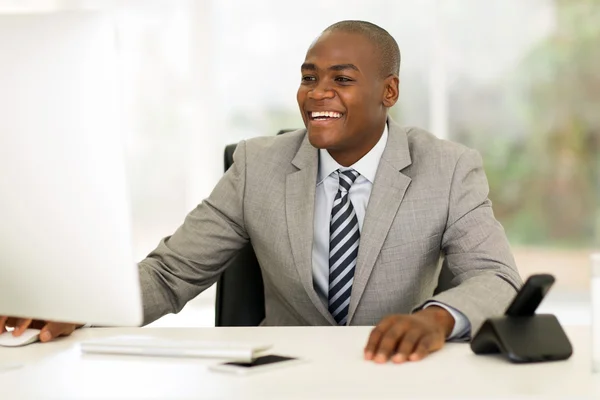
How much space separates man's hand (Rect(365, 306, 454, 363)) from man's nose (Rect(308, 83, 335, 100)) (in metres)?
0.81

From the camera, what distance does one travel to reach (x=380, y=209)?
2.22 m

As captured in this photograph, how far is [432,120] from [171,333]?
13.7ft

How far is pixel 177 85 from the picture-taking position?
18.6 ft

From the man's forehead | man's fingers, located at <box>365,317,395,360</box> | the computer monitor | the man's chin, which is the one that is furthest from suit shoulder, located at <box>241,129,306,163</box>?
the computer monitor

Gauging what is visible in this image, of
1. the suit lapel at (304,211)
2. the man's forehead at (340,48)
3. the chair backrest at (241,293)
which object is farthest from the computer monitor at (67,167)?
the man's forehead at (340,48)

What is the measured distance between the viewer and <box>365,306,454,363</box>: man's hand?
151 centimetres

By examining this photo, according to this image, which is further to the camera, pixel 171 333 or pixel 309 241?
pixel 309 241

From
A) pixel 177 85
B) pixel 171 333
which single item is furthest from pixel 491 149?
pixel 171 333

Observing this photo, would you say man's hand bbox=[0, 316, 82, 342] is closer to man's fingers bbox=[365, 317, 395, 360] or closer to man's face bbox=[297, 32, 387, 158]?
man's fingers bbox=[365, 317, 395, 360]

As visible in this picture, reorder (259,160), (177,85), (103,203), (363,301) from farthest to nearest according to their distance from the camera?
(177,85) < (259,160) < (363,301) < (103,203)

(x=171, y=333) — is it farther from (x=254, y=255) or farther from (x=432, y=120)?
(x=432, y=120)

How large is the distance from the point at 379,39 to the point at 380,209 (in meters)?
0.46

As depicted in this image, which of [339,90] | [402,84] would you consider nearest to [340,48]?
[339,90]

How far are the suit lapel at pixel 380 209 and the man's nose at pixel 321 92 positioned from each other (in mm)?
187
